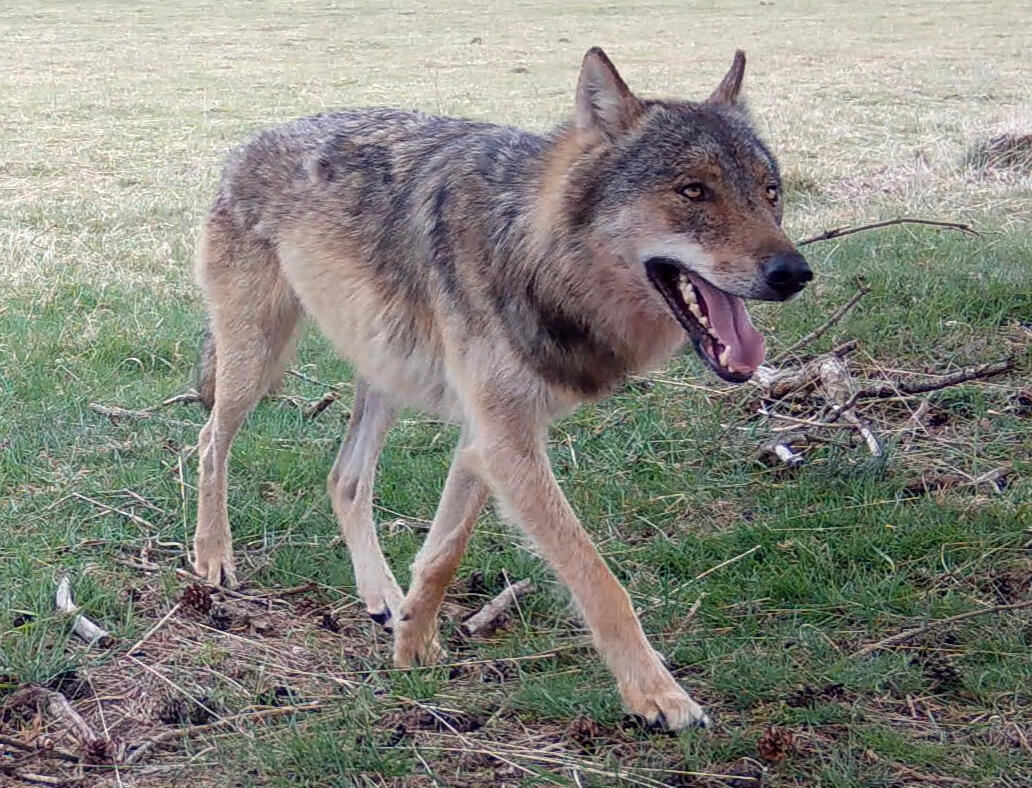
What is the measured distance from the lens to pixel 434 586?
13.0 feet

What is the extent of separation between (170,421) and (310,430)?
66cm

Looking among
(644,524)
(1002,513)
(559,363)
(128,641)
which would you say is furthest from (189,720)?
(1002,513)

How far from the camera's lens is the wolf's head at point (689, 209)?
343 cm

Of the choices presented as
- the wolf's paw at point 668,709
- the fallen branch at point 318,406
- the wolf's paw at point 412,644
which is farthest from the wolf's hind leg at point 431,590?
the fallen branch at point 318,406

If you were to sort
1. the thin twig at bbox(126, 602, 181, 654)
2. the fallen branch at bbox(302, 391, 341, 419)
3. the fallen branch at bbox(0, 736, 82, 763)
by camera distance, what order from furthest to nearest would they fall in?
the fallen branch at bbox(302, 391, 341, 419), the thin twig at bbox(126, 602, 181, 654), the fallen branch at bbox(0, 736, 82, 763)

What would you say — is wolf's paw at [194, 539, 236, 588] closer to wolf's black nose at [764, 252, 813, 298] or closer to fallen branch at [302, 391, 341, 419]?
fallen branch at [302, 391, 341, 419]

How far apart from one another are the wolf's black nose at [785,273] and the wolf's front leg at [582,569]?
0.91m

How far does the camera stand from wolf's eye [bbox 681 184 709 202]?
141 inches

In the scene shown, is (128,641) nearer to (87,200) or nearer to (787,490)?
(787,490)

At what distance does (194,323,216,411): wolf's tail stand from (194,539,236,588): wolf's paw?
0.82 metres

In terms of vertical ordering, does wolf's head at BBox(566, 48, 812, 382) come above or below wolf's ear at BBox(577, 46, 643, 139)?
below

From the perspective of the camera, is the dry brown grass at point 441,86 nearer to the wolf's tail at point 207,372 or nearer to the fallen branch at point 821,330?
the fallen branch at point 821,330

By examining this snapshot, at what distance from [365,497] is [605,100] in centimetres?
184

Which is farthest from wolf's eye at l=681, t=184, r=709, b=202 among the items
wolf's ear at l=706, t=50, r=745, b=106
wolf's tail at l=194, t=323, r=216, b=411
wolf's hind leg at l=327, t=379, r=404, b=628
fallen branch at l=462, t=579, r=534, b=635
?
wolf's tail at l=194, t=323, r=216, b=411
